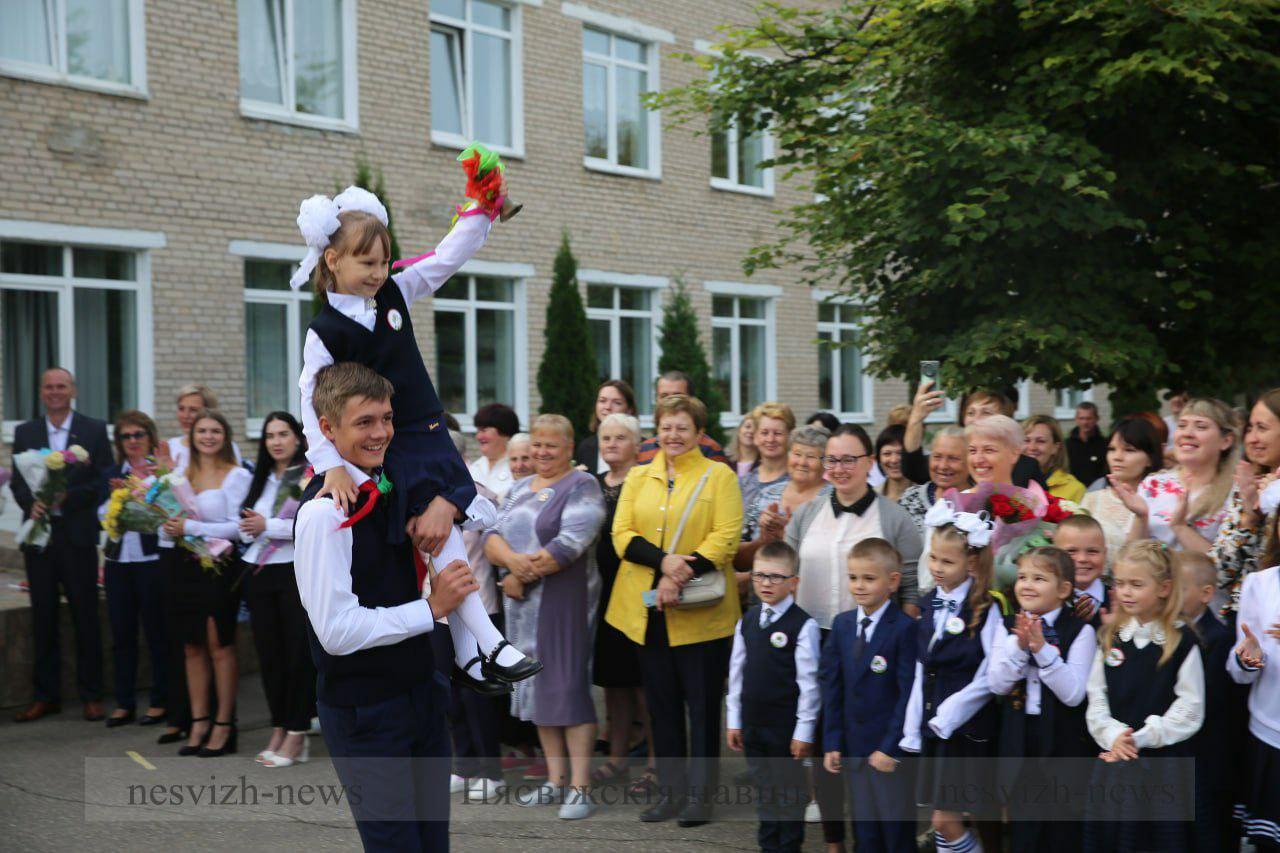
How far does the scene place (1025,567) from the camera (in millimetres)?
5145

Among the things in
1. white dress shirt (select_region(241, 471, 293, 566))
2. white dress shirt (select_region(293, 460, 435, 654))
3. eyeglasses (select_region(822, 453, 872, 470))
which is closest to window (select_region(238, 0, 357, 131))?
white dress shirt (select_region(241, 471, 293, 566))

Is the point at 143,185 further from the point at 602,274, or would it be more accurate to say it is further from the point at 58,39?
the point at 602,274

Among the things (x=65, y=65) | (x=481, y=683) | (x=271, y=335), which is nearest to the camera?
(x=481, y=683)

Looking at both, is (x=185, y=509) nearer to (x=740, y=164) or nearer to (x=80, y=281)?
(x=80, y=281)

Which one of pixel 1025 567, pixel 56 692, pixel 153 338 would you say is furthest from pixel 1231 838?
pixel 153 338

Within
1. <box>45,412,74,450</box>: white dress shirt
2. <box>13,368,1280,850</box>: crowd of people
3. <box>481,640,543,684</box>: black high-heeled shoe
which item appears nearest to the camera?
<box>481,640,543,684</box>: black high-heeled shoe

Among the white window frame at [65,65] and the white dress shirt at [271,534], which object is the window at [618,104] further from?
the white dress shirt at [271,534]

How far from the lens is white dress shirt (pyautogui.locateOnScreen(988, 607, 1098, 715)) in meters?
5.03

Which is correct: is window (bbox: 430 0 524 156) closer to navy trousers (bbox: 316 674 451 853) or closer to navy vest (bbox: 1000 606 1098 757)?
navy vest (bbox: 1000 606 1098 757)

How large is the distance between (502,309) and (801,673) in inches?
497

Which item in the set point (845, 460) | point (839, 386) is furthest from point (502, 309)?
point (845, 460)

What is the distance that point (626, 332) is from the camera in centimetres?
1977

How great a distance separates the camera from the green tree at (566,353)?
17.6 meters

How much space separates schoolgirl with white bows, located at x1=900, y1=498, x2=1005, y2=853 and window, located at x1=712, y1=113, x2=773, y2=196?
16034 mm
